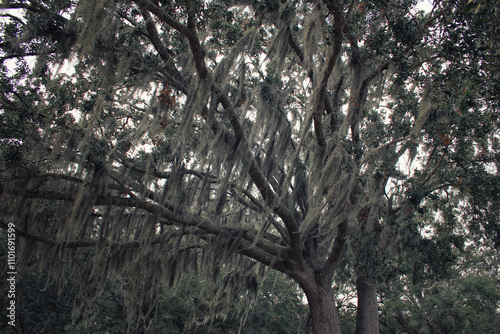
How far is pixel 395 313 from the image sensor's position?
10953 mm

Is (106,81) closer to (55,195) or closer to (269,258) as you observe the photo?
(55,195)

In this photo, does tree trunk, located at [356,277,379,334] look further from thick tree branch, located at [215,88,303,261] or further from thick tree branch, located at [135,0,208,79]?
thick tree branch, located at [135,0,208,79]

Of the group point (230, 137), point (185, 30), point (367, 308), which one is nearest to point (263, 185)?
point (230, 137)

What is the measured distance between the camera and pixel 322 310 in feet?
18.0

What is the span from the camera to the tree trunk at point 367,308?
594cm

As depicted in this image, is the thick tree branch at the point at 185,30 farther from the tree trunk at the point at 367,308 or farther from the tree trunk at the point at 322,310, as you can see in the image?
the tree trunk at the point at 367,308

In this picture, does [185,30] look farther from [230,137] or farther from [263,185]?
[263,185]

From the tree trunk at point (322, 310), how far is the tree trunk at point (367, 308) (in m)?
0.76

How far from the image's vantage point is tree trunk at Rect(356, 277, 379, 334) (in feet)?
19.5

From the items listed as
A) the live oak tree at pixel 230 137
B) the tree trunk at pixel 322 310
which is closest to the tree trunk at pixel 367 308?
the live oak tree at pixel 230 137

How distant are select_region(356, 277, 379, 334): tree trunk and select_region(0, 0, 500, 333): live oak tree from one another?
0.03 meters

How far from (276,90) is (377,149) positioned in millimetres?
1764

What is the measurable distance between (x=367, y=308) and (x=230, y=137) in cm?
407

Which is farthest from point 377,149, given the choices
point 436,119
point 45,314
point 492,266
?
point 492,266
